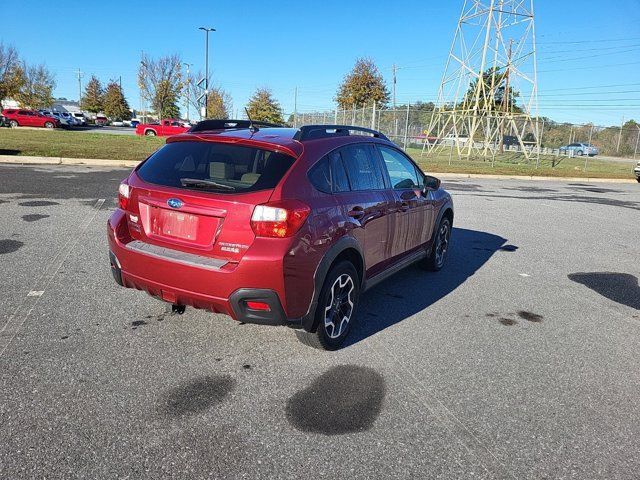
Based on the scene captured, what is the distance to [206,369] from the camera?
11.2 feet

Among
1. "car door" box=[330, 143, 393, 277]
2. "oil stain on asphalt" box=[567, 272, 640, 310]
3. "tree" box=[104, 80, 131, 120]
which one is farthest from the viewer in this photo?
"tree" box=[104, 80, 131, 120]

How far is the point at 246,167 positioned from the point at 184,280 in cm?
89

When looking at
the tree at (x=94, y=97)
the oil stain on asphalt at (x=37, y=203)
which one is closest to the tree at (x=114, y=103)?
the tree at (x=94, y=97)

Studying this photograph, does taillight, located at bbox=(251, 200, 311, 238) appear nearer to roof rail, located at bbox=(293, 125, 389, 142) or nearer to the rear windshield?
the rear windshield

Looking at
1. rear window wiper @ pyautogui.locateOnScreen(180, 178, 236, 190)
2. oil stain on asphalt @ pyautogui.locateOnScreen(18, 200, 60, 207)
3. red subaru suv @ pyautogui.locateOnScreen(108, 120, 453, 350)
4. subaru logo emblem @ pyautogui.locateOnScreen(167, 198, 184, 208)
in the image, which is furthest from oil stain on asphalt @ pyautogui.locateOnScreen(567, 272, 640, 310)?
oil stain on asphalt @ pyautogui.locateOnScreen(18, 200, 60, 207)

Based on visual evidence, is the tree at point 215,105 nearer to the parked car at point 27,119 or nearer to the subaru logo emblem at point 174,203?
the parked car at point 27,119

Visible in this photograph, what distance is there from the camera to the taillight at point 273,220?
10.5 ft

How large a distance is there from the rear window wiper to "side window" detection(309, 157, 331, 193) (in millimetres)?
580

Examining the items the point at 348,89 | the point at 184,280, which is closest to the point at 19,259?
the point at 184,280

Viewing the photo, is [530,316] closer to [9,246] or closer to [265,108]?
[9,246]

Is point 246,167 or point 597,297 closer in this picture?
point 246,167

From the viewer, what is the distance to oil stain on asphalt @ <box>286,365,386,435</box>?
9.39 feet

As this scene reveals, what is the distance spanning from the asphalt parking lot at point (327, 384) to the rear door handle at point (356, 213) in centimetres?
99

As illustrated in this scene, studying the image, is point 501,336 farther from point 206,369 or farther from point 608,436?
point 206,369
